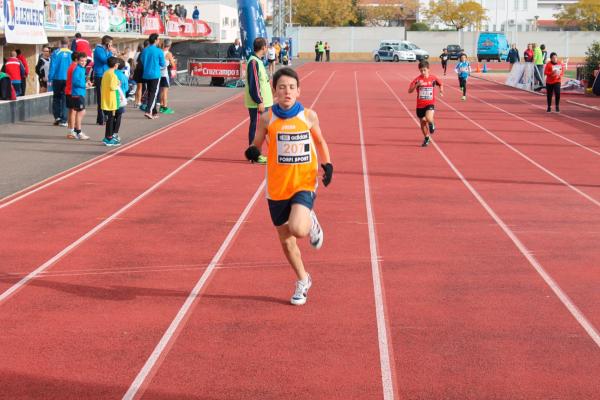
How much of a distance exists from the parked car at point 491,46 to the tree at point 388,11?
42029 millimetres

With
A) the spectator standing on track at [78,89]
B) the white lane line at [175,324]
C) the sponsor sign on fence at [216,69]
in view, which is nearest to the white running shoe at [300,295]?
the white lane line at [175,324]

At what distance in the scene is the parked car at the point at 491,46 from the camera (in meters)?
83.8

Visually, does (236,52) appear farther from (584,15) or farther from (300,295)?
(584,15)

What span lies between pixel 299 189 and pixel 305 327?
101cm

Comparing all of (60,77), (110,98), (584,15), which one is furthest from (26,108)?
(584,15)

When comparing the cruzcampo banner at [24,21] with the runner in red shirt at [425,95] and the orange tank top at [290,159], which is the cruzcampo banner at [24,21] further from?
the orange tank top at [290,159]

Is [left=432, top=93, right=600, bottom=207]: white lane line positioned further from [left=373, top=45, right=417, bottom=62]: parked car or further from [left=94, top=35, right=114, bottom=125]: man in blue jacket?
[left=373, top=45, right=417, bottom=62]: parked car

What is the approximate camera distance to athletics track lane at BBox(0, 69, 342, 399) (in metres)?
6.05

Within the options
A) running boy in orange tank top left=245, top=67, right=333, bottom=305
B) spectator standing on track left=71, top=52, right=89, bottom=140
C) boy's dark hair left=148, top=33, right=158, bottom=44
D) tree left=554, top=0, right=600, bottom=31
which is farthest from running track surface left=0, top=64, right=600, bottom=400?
tree left=554, top=0, right=600, bottom=31

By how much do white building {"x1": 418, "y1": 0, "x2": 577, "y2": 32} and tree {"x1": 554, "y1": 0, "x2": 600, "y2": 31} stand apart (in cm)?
367

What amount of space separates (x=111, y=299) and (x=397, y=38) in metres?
96.3

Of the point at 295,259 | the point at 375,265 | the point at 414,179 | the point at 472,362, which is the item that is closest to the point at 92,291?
the point at 295,259

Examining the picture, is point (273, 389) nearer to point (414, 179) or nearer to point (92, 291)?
point (92, 291)

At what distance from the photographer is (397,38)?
102m
